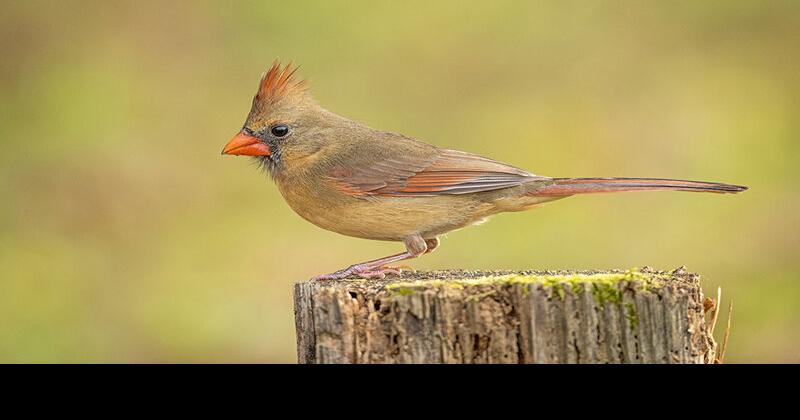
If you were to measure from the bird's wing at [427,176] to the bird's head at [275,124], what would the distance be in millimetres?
374

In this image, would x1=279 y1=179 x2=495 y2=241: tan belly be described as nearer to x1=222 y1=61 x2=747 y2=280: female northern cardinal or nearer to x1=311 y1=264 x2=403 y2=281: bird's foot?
x1=222 y1=61 x2=747 y2=280: female northern cardinal

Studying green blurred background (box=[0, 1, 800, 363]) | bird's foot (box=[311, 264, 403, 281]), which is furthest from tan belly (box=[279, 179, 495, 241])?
green blurred background (box=[0, 1, 800, 363])

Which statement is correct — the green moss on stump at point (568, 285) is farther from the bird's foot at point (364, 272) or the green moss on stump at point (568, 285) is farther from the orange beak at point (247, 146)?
the orange beak at point (247, 146)

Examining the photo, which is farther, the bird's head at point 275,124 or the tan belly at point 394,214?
the bird's head at point 275,124

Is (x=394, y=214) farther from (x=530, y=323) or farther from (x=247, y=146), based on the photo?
(x=530, y=323)

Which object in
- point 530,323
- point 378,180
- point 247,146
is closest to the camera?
point 530,323

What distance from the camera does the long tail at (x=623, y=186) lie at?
407 centimetres

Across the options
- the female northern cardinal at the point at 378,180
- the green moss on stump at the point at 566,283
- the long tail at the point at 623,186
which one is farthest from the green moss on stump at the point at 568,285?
the female northern cardinal at the point at 378,180

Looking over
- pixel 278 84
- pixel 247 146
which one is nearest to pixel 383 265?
pixel 247 146

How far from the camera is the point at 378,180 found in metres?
4.94

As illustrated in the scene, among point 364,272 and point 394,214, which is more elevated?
point 394,214

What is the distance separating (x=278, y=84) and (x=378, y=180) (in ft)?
2.55
